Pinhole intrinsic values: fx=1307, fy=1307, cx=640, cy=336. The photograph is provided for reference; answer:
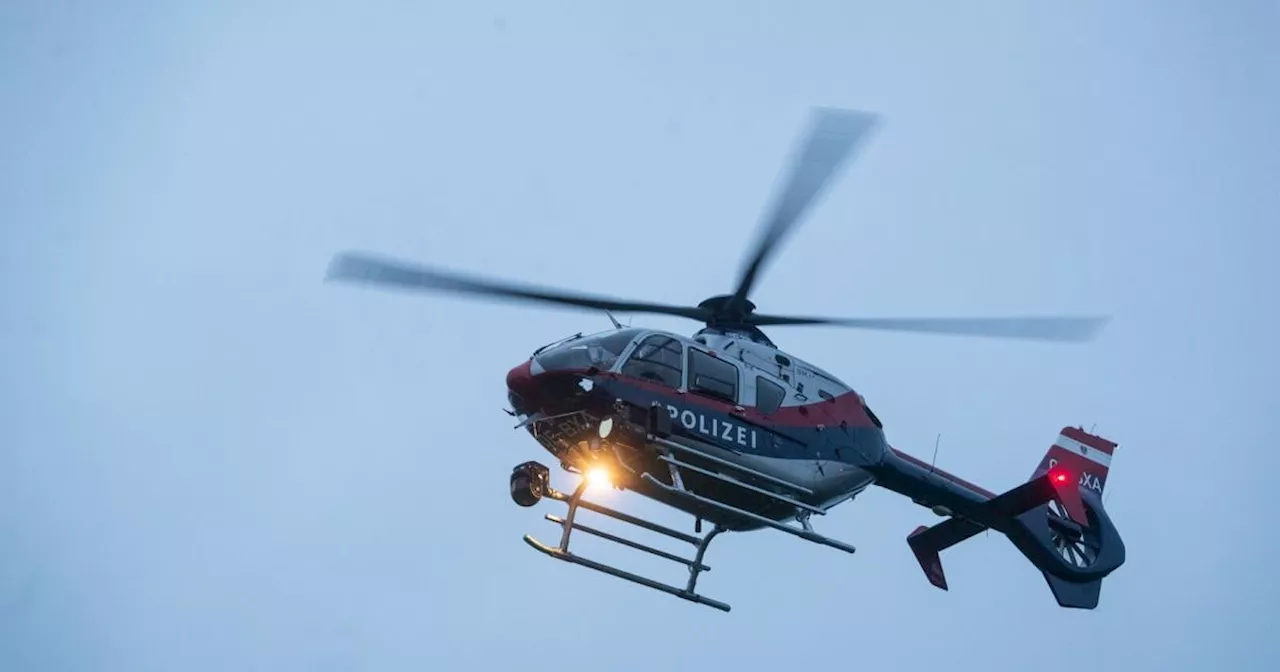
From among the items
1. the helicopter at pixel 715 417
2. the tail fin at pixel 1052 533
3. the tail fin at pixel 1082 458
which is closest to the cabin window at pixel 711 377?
the helicopter at pixel 715 417

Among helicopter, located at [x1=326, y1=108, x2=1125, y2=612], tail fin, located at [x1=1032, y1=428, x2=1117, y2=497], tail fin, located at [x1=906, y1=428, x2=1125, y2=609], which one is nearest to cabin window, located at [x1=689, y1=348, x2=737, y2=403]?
helicopter, located at [x1=326, y1=108, x2=1125, y2=612]

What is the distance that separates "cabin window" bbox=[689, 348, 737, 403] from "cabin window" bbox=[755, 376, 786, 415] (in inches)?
12.7

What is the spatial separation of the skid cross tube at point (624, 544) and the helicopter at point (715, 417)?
14 mm

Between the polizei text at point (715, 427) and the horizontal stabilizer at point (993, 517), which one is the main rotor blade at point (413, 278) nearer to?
the polizei text at point (715, 427)

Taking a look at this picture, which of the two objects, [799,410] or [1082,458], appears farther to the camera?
[1082,458]

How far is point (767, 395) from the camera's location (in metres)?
13.9

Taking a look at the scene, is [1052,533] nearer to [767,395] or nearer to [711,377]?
[767,395]

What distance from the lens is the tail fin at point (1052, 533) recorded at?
1520 cm

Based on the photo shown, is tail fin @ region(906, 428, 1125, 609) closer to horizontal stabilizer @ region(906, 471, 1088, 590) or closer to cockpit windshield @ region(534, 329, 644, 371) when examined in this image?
horizontal stabilizer @ region(906, 471, 1088, 590)

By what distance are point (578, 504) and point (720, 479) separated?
1477 mm

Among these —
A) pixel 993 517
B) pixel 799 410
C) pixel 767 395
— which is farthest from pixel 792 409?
pixel 993 517

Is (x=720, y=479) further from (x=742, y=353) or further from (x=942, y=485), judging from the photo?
(x=942, y=485)

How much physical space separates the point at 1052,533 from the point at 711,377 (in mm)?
5483

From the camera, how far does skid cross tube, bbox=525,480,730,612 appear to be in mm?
13055
